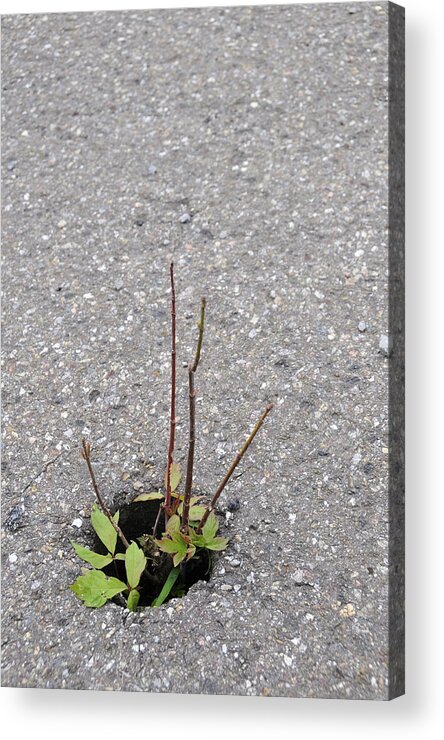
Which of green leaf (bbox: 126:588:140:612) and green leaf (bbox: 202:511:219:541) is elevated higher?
green leaf (bbox: 202:511:219:541)

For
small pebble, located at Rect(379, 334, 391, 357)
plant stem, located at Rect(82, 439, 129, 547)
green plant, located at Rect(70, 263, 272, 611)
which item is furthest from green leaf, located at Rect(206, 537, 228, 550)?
small pebble, located at Rect(379, 334, 391, 357)

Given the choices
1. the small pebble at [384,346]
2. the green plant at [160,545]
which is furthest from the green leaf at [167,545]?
the small pebble at [384,346]

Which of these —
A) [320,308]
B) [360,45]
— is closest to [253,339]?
[320,308]

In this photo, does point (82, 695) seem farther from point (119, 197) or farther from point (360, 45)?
point (360, 45)

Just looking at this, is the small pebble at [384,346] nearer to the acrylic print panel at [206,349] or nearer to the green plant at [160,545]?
the acrylic print panel at [206,349]

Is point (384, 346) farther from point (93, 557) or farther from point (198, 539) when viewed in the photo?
point (93, 557)

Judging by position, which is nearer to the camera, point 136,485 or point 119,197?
point 136,485

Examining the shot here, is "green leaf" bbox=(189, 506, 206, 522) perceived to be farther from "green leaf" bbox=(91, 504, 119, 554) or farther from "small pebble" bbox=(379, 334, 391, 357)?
"small pebble" bbox=(379, 334, 391, 357)

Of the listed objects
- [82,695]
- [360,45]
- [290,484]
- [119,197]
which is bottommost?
[82,695]

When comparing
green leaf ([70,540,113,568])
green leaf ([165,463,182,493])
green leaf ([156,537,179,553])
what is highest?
green leaf ([165,463,182,493])
